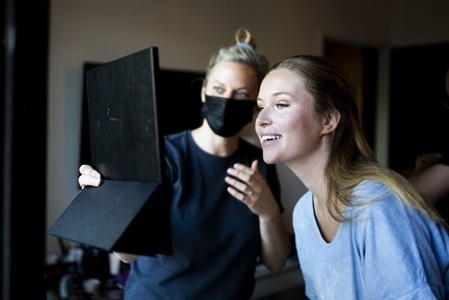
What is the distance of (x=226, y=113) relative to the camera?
4.64 feet

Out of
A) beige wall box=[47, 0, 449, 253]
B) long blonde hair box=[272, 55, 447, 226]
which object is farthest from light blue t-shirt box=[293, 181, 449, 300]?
beige wall box=[47, 0, 449, 253]

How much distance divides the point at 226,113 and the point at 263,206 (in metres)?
0.28

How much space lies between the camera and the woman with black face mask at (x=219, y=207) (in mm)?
1345

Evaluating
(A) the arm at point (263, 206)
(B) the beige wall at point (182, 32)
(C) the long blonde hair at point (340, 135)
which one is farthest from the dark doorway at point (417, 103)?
(C) the long blonde hair at point (340, 135)

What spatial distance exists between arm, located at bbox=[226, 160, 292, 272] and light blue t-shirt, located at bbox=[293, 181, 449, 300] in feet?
0.95

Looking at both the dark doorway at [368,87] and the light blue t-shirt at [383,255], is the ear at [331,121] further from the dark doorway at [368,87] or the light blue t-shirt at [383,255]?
the dark doorway at [368,87]

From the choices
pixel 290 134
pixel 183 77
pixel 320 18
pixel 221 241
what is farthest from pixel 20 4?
pixel 320 18

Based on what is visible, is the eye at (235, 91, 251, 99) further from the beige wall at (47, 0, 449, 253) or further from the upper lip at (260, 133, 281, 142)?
the beige wall at (47, 0, 449, 253)

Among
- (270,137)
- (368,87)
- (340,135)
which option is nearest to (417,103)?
(368,87)

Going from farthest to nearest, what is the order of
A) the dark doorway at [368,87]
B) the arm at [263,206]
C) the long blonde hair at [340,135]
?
the dark doorway at [368,87], the arm at [263,206], the long blonde hair at [340,135]

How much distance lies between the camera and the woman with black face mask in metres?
1.34

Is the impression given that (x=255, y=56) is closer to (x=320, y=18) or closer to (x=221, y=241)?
(x=221, y=241)

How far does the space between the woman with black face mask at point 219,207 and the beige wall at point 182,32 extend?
1.08 m

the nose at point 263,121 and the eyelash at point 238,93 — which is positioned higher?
the eyelash at point 238,93
